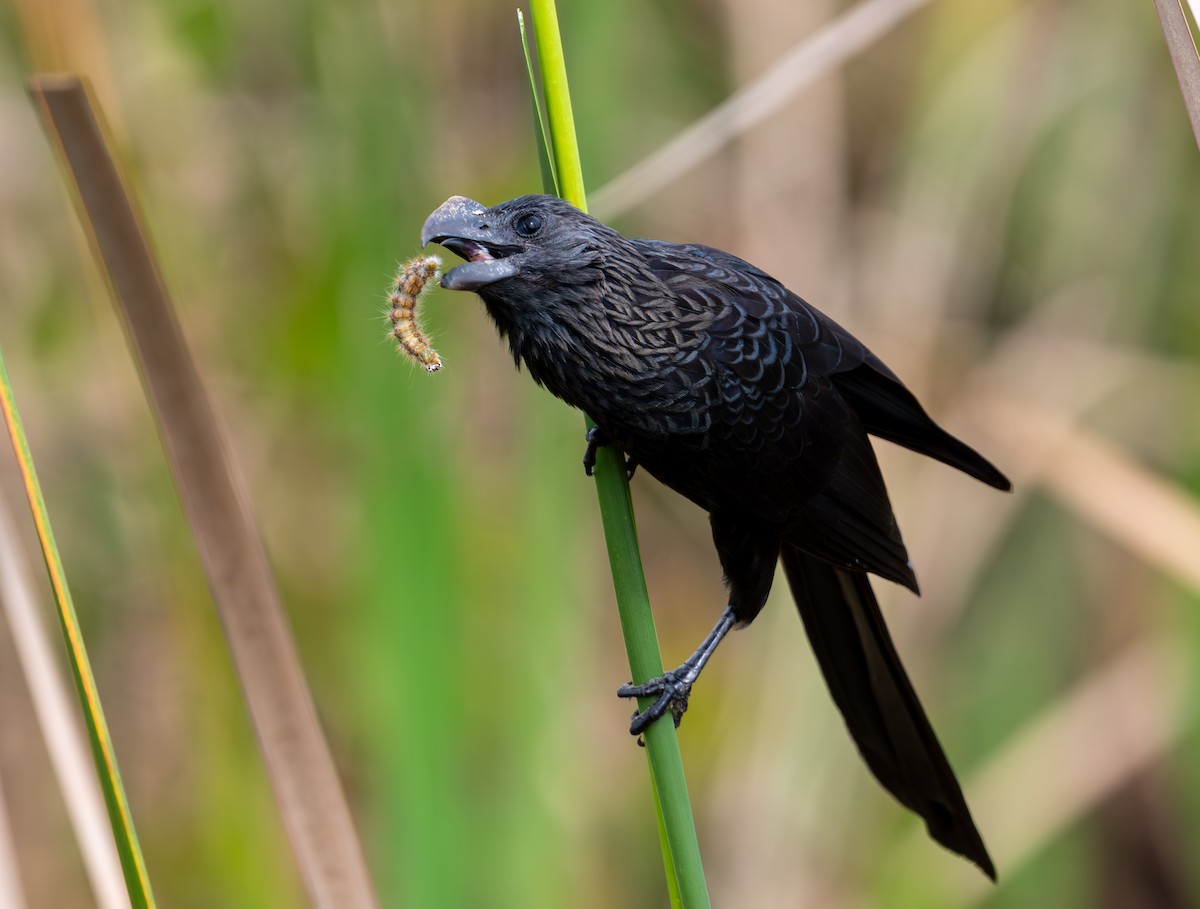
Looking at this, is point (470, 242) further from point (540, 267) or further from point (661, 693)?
point (661, 693)

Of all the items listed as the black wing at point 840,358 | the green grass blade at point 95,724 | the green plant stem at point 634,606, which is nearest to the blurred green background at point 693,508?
the black wing at point 840,358

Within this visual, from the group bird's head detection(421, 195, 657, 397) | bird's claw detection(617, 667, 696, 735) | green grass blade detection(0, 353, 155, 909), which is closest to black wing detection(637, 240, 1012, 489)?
bird's head detection(421, 195, 657, 397)

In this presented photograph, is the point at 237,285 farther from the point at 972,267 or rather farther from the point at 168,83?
the point at 972,267

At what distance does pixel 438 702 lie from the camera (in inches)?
65.1

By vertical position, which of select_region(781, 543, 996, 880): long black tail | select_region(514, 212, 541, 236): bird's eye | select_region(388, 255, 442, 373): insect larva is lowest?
select_region(781, 543, 996, 880): long black tail

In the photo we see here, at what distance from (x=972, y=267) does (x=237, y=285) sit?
2.01 meters

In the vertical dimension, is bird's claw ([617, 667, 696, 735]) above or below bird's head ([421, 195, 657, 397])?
below

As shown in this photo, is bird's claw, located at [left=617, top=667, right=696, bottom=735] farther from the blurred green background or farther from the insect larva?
the insect larva

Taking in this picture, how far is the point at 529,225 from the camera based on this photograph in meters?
1.65

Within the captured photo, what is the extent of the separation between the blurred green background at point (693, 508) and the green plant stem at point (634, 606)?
0.45 metres

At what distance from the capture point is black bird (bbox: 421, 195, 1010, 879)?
166cm

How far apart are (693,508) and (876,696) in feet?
3.53

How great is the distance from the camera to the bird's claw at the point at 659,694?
146 centimetres

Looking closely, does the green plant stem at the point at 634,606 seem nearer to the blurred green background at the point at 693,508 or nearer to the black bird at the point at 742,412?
the black bird at the point at 742,412
